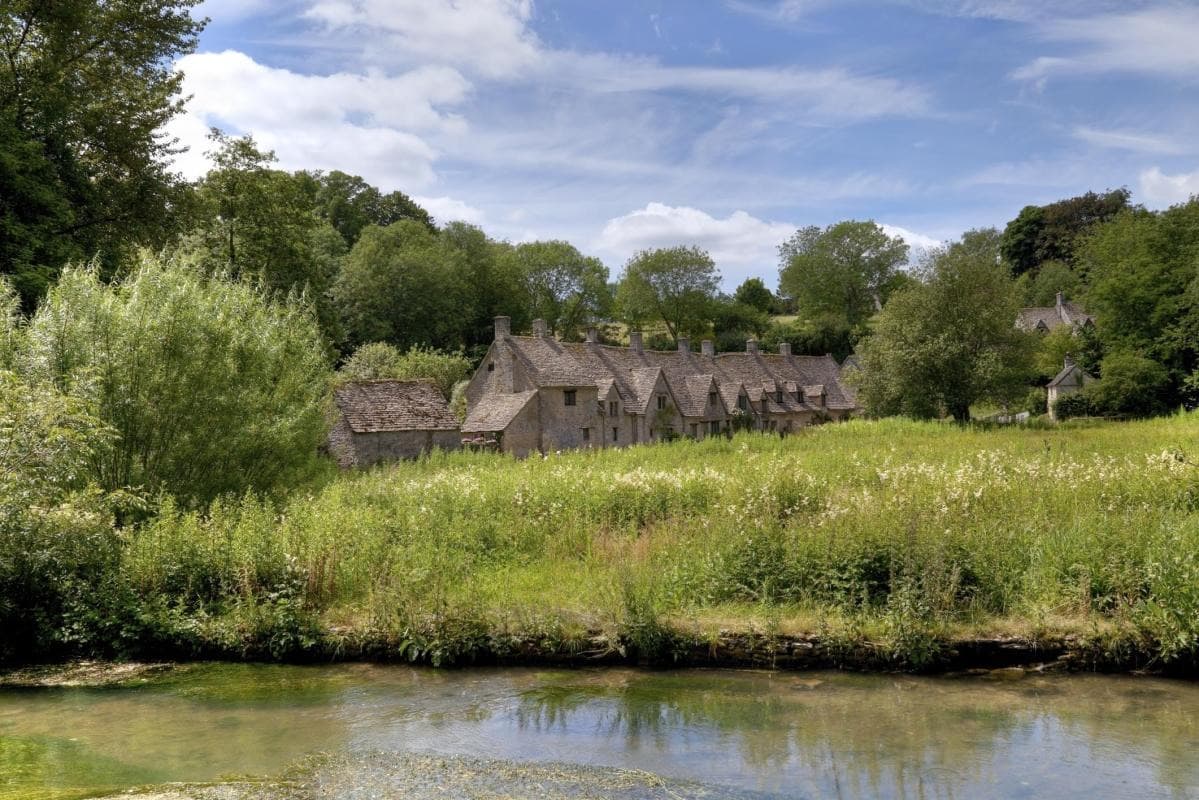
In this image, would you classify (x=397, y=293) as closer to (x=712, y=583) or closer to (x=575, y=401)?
(x=575, y=401)

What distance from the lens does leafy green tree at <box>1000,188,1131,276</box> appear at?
103125 mm

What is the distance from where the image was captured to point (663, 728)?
9.88 meters

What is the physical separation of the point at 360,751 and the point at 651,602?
486 centimetres

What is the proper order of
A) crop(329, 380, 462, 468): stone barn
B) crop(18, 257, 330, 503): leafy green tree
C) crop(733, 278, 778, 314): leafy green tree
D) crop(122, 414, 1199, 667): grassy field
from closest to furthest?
crop(122, 414, 1199, 667): grassy field < crop(18, 257, 330, 503): leafy green tree < crop(329, 380, 462, 468): stone barn < crop(733, 278, 778, 314): leafy green tree

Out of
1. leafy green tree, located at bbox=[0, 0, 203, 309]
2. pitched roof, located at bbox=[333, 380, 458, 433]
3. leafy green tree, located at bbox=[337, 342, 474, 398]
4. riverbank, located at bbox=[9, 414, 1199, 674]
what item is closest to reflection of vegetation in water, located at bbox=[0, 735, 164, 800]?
riverbank, located at bbox=[9, 414, 1199, 674]

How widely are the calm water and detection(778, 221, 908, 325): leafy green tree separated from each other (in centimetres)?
9749

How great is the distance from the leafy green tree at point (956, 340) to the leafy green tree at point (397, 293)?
4062 cm

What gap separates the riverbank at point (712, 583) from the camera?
38.3ft

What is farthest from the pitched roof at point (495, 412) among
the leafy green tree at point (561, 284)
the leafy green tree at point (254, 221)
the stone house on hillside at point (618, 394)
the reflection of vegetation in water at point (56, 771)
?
the leafy green tree at point (561, 284)

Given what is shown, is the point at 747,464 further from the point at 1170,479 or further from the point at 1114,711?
the point at 1114,711

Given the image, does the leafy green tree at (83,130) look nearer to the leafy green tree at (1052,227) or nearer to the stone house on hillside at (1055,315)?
the stone house on hillside at (1055,315)

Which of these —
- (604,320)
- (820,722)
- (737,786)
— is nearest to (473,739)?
(737,786)

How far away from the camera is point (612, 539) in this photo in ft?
53.5

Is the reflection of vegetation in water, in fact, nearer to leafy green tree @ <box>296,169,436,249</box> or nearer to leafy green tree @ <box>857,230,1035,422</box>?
leafy green tree @ <box>857,230,1035,422</box>
